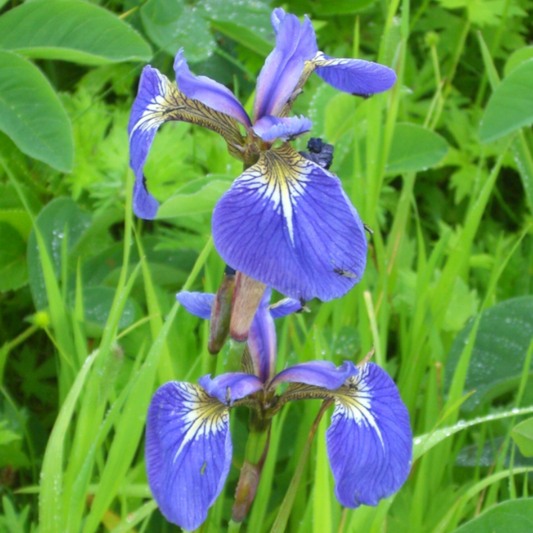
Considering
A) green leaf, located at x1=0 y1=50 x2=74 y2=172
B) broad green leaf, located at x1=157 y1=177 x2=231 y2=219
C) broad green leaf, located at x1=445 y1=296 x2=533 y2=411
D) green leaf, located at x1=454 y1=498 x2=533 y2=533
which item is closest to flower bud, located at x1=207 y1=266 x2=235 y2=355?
broad green leaf, located at x1=157 y1=177 x2=231 y2=219

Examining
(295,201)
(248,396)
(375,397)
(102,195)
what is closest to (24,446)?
(102,195)

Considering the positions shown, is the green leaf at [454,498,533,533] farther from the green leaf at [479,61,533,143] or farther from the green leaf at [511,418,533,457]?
the green leaf at [479,61,533,143]

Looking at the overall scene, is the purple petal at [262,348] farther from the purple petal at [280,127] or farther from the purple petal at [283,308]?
the purple petal at [280,127]

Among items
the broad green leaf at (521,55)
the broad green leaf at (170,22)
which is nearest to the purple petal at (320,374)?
the broad green leaf at (521,55)

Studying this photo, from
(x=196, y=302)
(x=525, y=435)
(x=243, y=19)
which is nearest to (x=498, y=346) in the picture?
(x=525, y=435)

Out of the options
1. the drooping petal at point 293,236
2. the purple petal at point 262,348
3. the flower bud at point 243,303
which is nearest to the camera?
the drooping petal at point 293,236

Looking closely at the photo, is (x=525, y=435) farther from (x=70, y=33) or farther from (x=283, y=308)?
(x=70, y=33)

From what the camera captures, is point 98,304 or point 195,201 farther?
point 98,304
